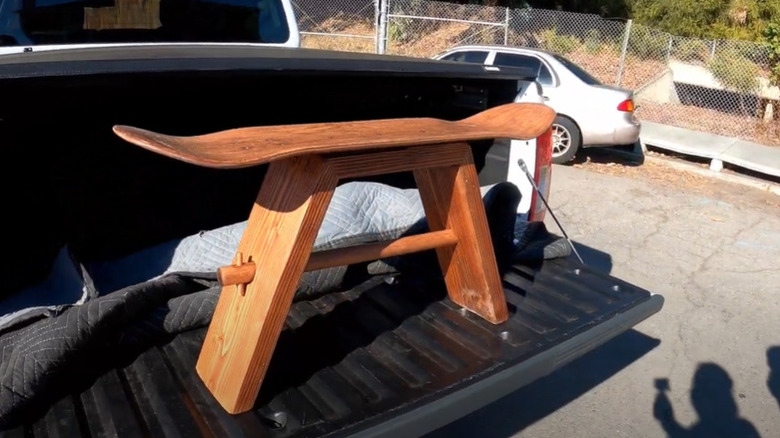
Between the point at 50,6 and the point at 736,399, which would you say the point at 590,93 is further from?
the point at 50,6

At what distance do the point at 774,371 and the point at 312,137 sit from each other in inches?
137

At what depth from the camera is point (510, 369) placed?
221cm

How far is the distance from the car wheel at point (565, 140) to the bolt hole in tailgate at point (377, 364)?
659cm

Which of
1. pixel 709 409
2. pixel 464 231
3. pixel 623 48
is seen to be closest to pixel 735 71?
pixel 623 48

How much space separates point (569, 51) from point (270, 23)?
1347 cm

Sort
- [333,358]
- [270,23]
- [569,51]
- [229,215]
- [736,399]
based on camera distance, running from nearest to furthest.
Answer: [333,358] < [229,215] < [736,399] < [270,23] < [569,51]

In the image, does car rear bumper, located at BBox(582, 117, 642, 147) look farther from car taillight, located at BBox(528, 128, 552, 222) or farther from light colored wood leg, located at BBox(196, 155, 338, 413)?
light colored wood leg, located at BBox(196, 155, 338, 413)

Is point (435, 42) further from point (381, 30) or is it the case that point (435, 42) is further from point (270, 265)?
point (270, 265)

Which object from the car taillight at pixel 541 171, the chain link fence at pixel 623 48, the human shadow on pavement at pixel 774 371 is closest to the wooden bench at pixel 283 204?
the car taillight at pixel 541 171

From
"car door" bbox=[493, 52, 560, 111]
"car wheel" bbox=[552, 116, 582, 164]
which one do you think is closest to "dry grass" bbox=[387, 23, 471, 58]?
"car door" bbox=[493, 52, 560, 111]

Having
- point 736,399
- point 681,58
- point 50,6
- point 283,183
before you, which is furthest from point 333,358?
point 681,58

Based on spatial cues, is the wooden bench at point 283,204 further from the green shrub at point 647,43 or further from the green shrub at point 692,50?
the green shrub at point 647,43

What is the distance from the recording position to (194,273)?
2.56 meters

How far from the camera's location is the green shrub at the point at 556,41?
653 inches
